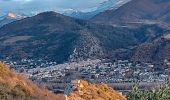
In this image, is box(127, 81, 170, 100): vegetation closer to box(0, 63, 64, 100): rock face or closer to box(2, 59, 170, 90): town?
box(0, 63, 64, 100): rock face

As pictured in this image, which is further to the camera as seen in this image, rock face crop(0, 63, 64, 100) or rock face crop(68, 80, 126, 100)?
rock face crop(68, 80, 126, 100)

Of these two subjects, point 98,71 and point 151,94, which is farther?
point 98,71

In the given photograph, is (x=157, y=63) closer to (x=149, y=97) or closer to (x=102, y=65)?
(x=102, y=65)

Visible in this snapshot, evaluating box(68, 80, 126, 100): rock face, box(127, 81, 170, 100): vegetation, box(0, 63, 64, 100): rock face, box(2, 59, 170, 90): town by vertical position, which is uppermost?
box(127, 81, 170, 100): vegetation

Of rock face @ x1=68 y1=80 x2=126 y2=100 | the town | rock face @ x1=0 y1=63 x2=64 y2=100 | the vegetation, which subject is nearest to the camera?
the vegetation

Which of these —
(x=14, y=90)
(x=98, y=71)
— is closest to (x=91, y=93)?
(x=14, y=90)

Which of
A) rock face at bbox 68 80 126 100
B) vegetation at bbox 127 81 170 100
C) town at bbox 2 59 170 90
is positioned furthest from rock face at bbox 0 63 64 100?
town at bbox 2 59 170 90

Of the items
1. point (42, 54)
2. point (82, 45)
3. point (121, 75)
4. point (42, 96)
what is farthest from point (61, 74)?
point (42, 96)

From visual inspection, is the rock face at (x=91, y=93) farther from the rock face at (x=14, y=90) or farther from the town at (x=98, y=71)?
the town at (x=98, y=71)

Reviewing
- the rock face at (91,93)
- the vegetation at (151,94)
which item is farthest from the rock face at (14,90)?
the vegetation at (151,94)

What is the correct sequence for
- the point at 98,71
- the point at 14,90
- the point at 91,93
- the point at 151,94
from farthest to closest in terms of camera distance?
the point at 98,71, the point at 91,93, the point at 14,90, the point at 151,94

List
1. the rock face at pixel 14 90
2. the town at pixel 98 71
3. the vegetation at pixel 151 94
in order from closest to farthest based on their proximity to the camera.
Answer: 1. the vegetation at pixel 151 94
2. the rock face at pixel 14 90
3. the town at pixel 98 71

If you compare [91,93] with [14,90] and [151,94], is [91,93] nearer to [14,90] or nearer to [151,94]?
[14,90]
